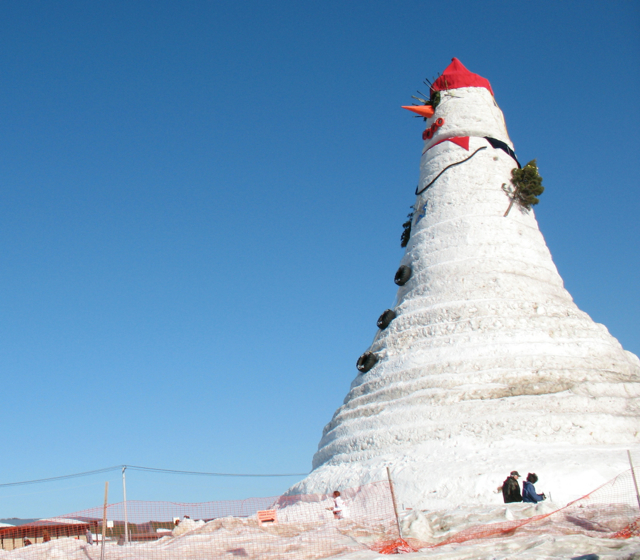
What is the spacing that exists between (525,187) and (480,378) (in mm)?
7790

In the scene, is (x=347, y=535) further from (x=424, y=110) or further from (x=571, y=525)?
(x=424, y=110)

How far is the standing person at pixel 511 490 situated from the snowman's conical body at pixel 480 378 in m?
0.64

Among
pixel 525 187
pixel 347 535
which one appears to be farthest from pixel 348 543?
pixel 525 187

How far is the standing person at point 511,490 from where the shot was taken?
11.1 m

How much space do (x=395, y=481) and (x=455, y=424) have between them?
1914mm

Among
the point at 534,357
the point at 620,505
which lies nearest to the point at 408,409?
the point at 534,357

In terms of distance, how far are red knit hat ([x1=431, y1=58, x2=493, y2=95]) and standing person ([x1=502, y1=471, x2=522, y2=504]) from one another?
50.1ft

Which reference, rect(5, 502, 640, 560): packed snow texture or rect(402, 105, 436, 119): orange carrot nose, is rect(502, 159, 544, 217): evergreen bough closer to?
rect(402, 105, 436, 119): orange carrot nose

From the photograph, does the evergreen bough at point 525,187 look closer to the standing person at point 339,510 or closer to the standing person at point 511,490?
the standing person at point 511,490

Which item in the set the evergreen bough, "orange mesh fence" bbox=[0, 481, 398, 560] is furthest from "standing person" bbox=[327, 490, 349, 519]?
the evergreen bough

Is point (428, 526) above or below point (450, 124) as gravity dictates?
below

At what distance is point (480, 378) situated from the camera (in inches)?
567

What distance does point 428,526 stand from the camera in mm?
9789

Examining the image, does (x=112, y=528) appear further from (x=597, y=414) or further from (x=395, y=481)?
(x=597, y=414)
